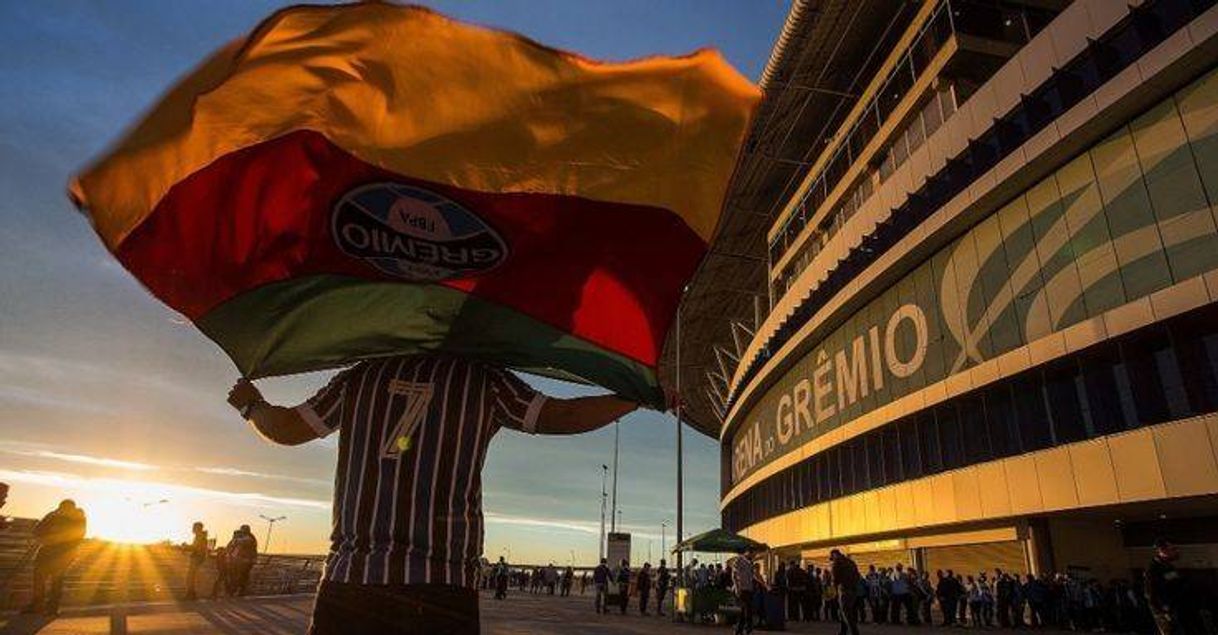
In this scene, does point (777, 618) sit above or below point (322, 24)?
below

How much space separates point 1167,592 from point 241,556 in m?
17.2

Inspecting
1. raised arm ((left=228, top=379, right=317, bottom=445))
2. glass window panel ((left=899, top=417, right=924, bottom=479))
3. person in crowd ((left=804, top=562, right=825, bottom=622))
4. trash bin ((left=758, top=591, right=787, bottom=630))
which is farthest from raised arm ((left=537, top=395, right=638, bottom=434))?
glass window panel ((left=899, top=417, right=924, bottom=479))

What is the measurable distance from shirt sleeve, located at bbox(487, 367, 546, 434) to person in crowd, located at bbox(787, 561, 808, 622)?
2222 centimetres

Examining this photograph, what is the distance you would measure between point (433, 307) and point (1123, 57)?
70.4 feet

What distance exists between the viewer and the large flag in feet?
8.20

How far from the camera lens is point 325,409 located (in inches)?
108

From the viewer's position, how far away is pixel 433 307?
9.17 feet

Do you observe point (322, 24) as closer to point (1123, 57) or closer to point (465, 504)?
point (465, 504)

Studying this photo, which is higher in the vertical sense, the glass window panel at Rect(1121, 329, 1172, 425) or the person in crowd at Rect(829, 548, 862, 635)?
the glass window panel at Rect(1121, 329, 1172, 425)

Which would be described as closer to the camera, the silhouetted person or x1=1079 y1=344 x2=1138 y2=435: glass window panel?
the silhouetted person

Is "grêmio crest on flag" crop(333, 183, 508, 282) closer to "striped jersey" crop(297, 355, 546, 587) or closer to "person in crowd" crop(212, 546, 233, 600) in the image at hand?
"striped jersey" crop(297, 355, 546, 587)

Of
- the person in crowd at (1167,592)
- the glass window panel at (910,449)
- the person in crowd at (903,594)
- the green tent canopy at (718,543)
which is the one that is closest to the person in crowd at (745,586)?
the green tent canopy at (718,543)

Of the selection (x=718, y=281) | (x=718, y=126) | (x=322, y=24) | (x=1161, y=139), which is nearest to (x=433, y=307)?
(x=322, y=24)

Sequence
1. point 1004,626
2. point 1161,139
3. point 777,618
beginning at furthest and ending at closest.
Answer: point 1004,626 < point 777,618 < point 1161,139
